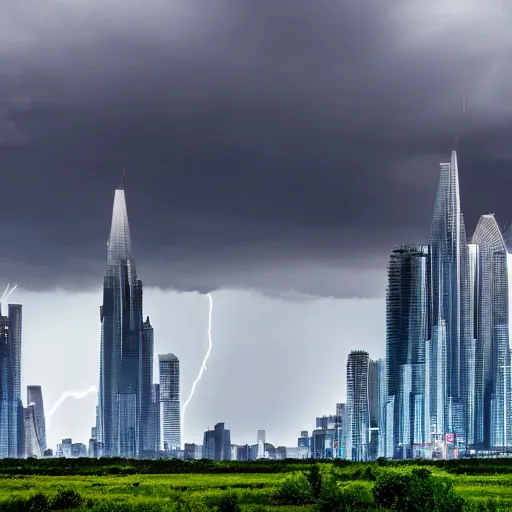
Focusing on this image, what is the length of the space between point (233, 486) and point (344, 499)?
71.6 feet

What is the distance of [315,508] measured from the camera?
74.9 meters

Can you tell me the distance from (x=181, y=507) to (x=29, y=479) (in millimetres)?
32012

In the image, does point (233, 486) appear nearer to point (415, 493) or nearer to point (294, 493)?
point (294, 493)

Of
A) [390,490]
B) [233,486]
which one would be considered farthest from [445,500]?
[233,486]

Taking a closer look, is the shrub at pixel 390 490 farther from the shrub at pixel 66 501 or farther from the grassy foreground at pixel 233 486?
the shrub at pixel 66 501

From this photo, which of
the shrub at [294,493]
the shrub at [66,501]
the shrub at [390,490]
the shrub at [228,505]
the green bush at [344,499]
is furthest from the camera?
the shrub at [294,493]

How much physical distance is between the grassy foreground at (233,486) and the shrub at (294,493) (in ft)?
0.21

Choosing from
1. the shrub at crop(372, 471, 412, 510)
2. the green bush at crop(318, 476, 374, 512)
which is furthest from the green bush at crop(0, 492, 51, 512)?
the shrub at crop(372, 471, 412, 510)

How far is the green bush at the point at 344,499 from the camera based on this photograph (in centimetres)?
7194

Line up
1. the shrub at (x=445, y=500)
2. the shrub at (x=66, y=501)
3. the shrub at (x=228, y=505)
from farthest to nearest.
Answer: the shrub at (x=66, y=501) → the shrub at (x=228, y=505) → the shrub at (x=445, y=500)

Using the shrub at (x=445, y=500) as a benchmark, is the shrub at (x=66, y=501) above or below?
below

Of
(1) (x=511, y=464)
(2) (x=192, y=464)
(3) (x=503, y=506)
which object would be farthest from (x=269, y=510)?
(1) (x=511, y=464)

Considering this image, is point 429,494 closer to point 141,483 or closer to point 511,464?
point 141,483

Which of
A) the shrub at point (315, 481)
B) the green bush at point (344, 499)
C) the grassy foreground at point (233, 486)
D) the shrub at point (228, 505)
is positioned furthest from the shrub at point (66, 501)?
the shrub at point (315, 481)
